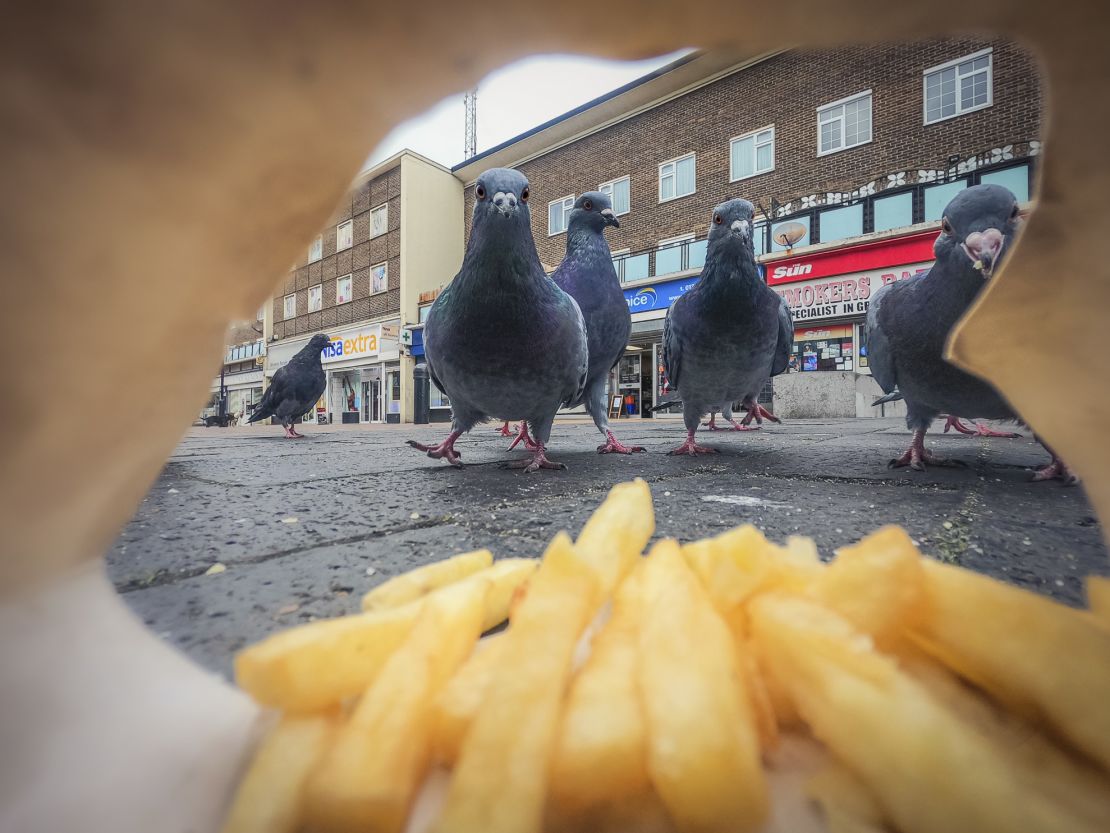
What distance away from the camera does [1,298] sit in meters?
0.39

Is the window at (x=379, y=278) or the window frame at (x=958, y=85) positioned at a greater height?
the window frame at (x=958, y=85)

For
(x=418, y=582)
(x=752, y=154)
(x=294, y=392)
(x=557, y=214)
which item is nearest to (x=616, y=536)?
(x=418, y=582)

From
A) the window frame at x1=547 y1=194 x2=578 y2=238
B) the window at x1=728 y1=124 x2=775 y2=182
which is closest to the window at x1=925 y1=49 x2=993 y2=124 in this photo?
the window at x1=728 y1=124 x2=775 y2=182

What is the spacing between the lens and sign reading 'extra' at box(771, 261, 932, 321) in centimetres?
1157

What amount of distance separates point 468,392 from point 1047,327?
2.50m

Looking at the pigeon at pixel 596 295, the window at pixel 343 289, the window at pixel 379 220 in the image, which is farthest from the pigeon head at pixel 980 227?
the window at pixel 343 289

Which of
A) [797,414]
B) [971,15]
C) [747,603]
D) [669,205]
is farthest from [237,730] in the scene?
[669,205]

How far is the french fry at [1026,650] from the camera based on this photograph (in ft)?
1.61

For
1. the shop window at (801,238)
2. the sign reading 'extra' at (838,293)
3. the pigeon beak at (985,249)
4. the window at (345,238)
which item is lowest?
the pigeon beak at (985,249)

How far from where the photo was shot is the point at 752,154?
43.9 feet

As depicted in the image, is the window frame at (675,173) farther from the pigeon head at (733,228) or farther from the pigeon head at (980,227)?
the pigeon head at (980,227)

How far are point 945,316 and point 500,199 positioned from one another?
217 cm

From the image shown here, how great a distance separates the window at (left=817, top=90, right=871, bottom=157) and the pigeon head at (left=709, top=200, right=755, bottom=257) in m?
11.2

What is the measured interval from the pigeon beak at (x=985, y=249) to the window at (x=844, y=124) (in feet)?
40.4
